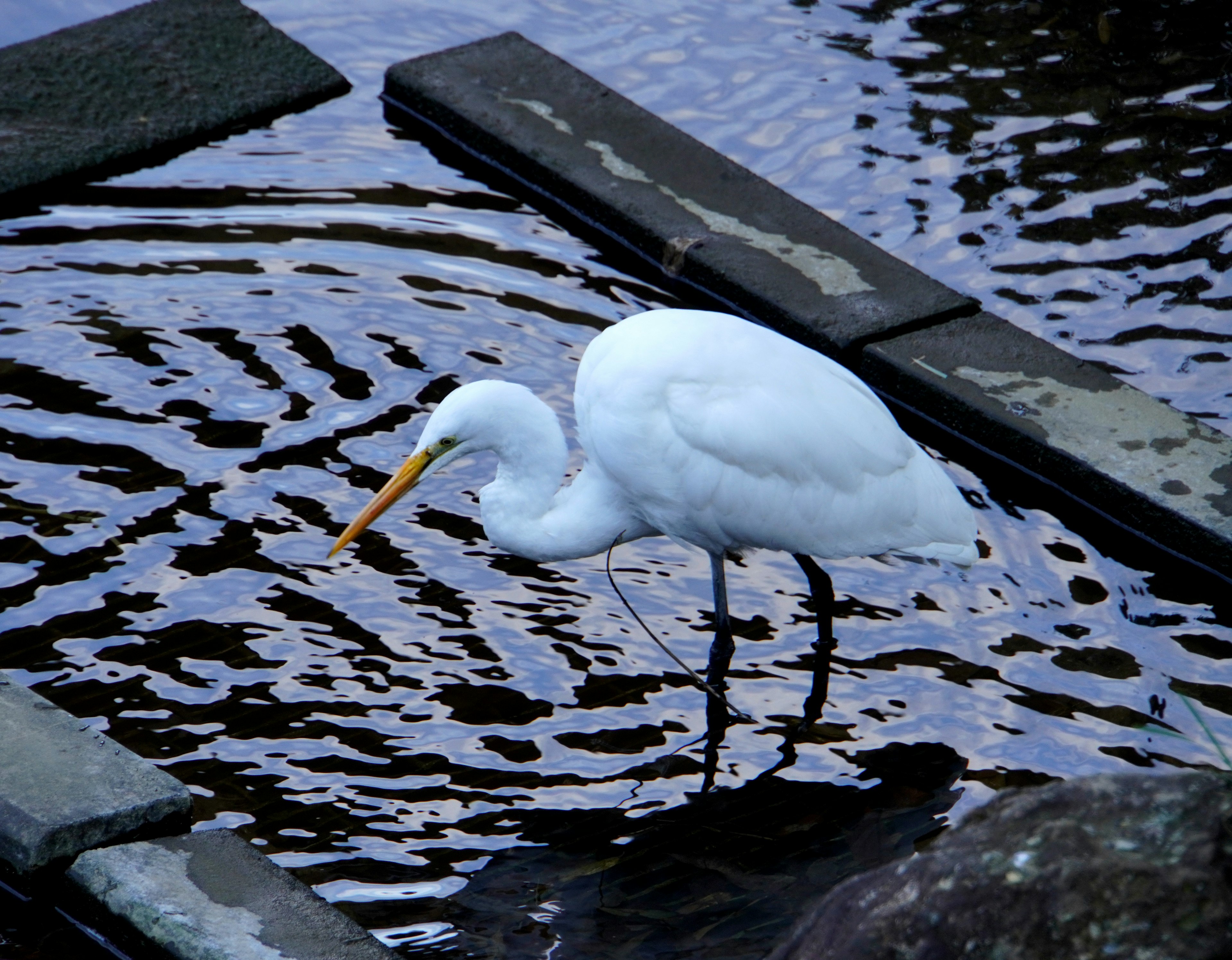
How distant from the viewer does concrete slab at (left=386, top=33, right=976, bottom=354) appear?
4871 mm

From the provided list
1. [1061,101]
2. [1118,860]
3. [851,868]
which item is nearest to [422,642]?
[851,868]

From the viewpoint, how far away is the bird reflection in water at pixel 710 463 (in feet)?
11.1

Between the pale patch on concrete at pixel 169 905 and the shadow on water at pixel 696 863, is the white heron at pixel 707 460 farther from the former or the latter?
the pale patch on concrete at pixel 169 905

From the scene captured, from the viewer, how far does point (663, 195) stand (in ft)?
17.7

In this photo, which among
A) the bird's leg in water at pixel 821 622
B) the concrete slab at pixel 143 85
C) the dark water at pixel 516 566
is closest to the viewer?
the dark water at pixel 516 566

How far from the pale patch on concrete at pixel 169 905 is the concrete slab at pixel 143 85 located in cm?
331

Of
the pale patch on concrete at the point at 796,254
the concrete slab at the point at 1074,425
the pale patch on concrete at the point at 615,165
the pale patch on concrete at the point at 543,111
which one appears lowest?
the concrete slab at the point at 1074,425

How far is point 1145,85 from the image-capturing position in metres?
6.10

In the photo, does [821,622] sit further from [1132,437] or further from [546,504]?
[1132,437]

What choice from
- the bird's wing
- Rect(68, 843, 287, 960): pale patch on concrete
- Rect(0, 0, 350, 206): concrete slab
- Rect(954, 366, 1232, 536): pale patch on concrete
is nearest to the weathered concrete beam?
Rect(954, 366, 1232, 536): pale patch on concrete

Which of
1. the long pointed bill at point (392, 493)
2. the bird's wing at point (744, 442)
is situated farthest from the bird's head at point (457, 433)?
the bird's wing at point (744, 442)

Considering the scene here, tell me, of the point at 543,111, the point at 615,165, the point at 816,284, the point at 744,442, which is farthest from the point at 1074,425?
the point at 543,111

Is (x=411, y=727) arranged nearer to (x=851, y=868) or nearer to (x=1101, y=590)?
(x=851, y=868)

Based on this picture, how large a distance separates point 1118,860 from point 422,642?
2251 millimetres
